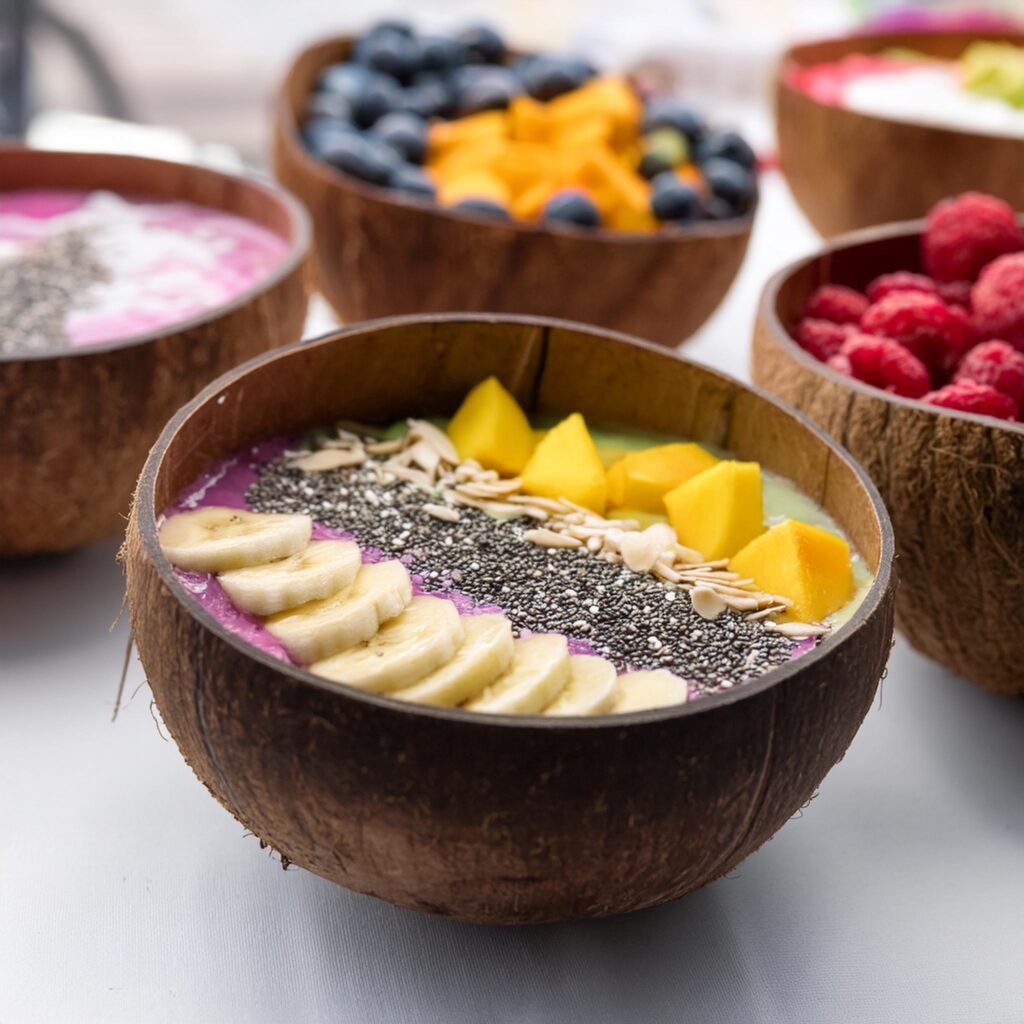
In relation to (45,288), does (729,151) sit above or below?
above

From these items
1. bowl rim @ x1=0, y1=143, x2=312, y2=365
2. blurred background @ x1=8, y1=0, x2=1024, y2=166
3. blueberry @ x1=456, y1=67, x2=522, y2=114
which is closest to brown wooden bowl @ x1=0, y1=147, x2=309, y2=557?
bowl rim @ x1=0, y1=143, x2=312, y2=365

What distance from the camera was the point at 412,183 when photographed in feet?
4.53

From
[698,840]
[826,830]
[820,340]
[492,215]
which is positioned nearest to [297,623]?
[698,840]

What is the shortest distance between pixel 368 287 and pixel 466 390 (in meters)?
0.39

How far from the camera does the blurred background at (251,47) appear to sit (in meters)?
2.15

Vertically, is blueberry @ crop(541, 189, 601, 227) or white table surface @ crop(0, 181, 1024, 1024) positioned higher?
blueberry @ crop(541, 189, 601, 227)

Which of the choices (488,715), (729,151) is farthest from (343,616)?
(729,151)

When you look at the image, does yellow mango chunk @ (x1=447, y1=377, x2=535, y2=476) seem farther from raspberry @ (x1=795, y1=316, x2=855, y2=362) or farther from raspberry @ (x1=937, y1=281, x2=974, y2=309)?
raspberry @ (x1=937, y1=281, x2=974, y2=309)

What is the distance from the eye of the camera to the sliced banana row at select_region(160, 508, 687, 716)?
65 cm

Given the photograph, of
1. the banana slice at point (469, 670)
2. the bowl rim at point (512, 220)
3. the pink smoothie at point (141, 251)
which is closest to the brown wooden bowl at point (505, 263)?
the bowl rim at point (512, 220)

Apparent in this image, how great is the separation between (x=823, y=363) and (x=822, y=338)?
5cm

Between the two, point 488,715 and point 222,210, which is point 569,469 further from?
point 222,210

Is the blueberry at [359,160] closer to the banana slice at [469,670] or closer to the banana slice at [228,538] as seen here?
the banana slice at [228,538]

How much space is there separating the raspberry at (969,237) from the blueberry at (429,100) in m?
0.70
